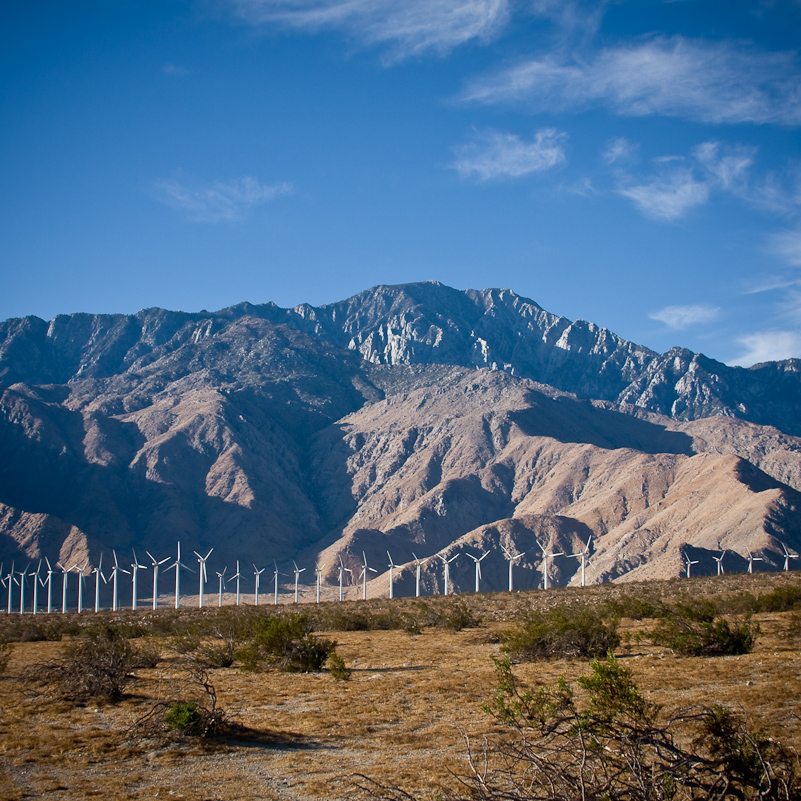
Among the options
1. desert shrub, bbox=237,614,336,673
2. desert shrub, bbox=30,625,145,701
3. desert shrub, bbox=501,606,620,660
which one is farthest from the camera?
desert shrub, bbox=237,614,336,673

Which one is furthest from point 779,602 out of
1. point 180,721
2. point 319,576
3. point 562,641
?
point 319,576

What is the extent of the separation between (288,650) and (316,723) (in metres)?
9.00

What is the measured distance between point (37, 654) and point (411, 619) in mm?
19084

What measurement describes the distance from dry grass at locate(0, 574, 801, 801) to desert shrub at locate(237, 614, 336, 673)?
2.70ft

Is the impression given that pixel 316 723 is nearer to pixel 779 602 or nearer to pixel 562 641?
pixel 562 641

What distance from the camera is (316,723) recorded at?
16406 mm

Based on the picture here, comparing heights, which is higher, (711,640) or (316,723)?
(711,640)

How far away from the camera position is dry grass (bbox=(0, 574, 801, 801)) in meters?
12.2

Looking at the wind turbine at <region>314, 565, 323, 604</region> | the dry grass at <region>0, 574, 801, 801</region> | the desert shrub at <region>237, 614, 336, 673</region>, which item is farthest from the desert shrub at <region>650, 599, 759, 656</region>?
the wind turbine at <region>314, 565, 323, 604</region>

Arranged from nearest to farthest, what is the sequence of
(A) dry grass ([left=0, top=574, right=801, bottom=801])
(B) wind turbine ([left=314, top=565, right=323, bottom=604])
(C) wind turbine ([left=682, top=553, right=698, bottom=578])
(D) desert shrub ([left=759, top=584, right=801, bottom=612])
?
(A) dry grass ([left=0, top=574, right=801, bottom=801]), (D) desert shrub ([left=759, top=584, right=801, bottom=612]), (C) wind turbine ([left=682, top=553, right=698, bottom=578]), (B) wind turbine ([left=314, top=565, right=323, bottom=604])

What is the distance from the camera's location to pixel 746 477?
140 m

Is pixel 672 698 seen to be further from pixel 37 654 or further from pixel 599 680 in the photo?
pixel 37 654

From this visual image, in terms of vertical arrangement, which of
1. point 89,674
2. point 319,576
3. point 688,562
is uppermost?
point 89,674

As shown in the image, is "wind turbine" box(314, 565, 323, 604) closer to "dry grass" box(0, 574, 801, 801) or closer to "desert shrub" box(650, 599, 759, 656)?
"dry grass" box(0, 574, 801, 801)
